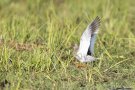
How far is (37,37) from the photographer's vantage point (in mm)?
7086

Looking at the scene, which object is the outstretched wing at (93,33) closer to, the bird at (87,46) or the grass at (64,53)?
the bird at (87,46)

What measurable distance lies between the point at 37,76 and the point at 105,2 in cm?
353

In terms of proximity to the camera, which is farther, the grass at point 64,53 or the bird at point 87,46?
the bird at point 87,46

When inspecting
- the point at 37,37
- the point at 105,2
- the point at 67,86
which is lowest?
the point at 67,86

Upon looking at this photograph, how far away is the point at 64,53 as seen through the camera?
21.1 ft

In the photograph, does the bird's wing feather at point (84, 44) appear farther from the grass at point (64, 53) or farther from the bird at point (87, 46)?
the grass at point (64, 53)

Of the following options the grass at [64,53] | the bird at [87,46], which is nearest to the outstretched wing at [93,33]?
the bird at [87,46]

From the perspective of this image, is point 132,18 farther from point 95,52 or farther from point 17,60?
point 17,60

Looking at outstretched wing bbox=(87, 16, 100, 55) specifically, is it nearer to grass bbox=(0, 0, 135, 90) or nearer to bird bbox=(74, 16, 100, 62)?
bird bbox=(74, 16, 100, 62)

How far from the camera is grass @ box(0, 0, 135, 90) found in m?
5.45

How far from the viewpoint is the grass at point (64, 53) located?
215 inches

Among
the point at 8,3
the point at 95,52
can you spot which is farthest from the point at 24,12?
the point at 95,52

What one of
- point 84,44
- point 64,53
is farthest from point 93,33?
point 64,53

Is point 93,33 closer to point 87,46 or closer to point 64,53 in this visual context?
point 87,46
